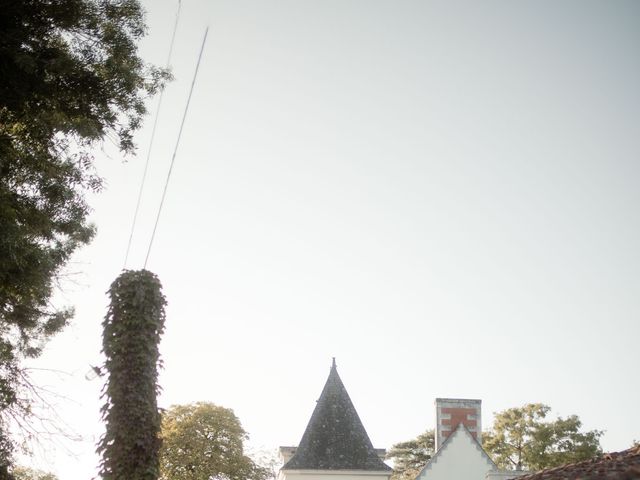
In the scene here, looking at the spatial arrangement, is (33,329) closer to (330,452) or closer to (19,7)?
(19,7)

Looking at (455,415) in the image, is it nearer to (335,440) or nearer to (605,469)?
(335,440)

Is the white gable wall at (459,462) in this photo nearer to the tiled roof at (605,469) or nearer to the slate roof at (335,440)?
the slate roof at (335,440)

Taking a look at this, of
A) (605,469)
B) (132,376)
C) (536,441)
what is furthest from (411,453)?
(605,469)

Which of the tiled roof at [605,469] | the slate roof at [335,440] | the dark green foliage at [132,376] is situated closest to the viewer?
the tiled roof at [605,469]

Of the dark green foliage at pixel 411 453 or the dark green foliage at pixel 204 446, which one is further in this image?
the dark green foliage at pixel 411 453

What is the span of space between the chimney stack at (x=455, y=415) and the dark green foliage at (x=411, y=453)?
38.6 m

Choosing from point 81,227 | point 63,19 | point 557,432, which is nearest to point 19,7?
point 63,19

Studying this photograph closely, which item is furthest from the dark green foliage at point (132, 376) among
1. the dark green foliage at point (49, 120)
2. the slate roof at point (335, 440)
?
the slate roof at point (335, 440)

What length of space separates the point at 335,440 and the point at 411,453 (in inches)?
1725

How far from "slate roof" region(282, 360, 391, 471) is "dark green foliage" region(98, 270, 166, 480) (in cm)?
1692

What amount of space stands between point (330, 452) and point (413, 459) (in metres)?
44.1

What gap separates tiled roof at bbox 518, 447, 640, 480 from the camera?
7227 millimetres

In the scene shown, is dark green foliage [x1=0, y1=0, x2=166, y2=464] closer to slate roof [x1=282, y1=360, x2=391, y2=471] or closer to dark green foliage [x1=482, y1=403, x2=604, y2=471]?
slate roof [x1=282, y1=360, x2=391, y2=471]

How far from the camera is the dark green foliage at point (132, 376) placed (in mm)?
16078
